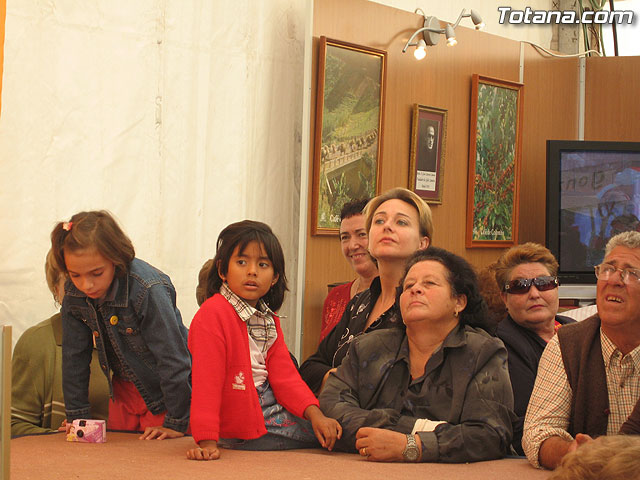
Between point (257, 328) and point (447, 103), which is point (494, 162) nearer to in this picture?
point (447, 103)

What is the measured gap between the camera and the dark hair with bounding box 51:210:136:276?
8.86 ft

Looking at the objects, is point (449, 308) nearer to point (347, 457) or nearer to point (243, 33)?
point (347, 457)

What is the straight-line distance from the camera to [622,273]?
224 centimetres

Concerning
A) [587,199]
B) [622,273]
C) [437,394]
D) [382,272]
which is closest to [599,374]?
[622,273]

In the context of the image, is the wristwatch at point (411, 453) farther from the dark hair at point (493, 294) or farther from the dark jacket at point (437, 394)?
the dark hair at point (493, 294)

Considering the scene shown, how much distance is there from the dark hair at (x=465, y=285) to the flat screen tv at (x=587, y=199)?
3284 mm

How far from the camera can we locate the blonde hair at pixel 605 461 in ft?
4.58

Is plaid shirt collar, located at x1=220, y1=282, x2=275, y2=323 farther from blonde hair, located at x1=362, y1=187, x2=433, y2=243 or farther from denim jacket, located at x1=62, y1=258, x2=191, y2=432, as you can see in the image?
blonde hair, located at x1=362, y1=187, x2=433, y2=243

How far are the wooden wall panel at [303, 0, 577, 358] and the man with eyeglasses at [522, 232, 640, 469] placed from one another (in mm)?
2481

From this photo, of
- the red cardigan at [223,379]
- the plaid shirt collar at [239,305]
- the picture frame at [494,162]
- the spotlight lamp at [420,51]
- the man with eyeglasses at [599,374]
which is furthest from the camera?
the picture frame at [494,162]

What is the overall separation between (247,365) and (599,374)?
3.49 ft

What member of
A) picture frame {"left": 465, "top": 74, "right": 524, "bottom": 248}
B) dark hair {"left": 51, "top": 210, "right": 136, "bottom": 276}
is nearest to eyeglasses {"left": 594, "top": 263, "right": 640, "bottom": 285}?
dark hair {"left": 51, "top": 210, "right": 136, "bottom": 276}

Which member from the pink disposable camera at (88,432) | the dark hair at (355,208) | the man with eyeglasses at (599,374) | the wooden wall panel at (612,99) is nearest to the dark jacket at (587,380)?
the man with eyeglasses at (599,374)

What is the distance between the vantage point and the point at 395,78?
5.14 meters
